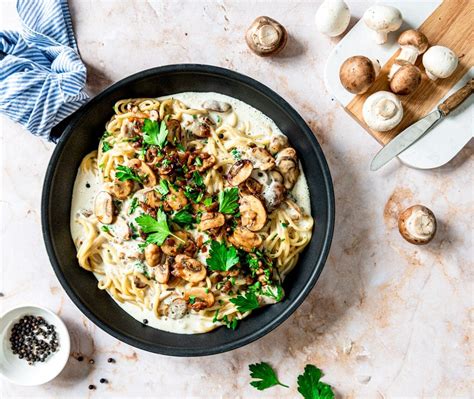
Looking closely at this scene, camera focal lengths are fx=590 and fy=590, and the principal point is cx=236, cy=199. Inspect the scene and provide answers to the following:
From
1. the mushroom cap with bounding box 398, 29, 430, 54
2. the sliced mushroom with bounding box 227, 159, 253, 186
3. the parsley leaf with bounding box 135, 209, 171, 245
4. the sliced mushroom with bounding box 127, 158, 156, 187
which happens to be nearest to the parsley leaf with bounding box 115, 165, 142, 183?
the sliced mushroom with bounding box 127, 158, 156, 187

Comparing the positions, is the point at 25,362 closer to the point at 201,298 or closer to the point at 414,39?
the point at 201,298

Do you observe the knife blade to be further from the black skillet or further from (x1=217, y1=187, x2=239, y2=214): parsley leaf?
(x1=217, y1=187, x2=239, y2=214): parsley leaf

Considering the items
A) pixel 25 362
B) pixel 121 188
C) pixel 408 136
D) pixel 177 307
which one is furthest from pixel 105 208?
pixel 408 136

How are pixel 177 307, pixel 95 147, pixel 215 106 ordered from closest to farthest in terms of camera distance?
pixel 177 307
pixel 215 106
pixel 95 147

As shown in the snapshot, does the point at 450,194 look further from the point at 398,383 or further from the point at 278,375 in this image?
the point at 278,375

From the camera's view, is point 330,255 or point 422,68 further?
point 330,255

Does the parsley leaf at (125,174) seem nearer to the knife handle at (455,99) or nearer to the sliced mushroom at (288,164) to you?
the sliced mushroom at (288,164)

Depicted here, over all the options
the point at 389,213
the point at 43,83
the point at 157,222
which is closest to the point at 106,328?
the point at 157,222
